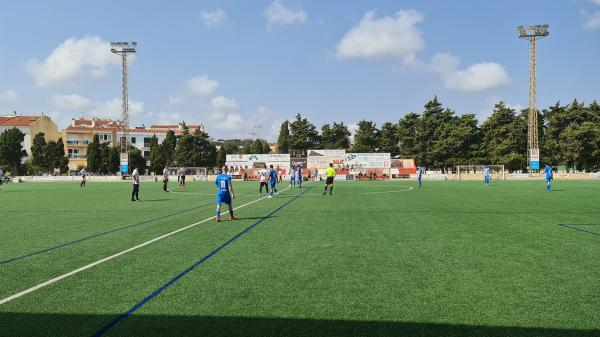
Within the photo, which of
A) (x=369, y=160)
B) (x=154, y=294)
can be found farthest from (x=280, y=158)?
(x=154, y=294)

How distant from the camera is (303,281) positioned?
234 inches

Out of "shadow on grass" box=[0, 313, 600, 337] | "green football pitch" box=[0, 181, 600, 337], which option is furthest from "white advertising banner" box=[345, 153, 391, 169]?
"shadow on grass" box=[0, 313, 600, 337]

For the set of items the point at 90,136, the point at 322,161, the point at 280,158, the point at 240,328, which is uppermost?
the point at 90,136

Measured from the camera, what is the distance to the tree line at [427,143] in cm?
7244

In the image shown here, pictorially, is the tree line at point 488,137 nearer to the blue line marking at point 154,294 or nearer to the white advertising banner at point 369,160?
the white advertising banner at point 369,160

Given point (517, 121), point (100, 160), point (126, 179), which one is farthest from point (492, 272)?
point (100, 160)

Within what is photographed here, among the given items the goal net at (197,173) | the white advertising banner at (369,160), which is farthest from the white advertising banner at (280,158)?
the goal net at (197,173)

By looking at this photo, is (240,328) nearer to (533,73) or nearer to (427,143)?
(533,73)

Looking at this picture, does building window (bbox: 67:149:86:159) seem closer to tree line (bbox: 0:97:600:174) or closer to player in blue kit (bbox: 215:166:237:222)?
tree line (bbox: 0:97:600:174)

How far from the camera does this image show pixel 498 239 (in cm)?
938

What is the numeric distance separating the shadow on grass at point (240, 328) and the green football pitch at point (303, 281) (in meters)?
0.02

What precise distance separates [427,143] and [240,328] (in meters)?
80.8

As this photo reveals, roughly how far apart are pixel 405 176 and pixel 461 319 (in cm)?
6413

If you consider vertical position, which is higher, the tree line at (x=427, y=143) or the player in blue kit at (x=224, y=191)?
the tree line at (x=427, y=143)
